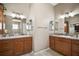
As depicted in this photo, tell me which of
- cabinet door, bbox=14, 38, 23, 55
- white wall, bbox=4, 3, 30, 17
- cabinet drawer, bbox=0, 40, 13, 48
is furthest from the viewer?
cabinet door, bbox=14, 38, 23, 55

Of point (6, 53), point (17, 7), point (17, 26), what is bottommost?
point (6, 53)

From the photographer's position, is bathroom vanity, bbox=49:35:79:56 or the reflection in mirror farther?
bathroom vanity, bbox=49:35:79:56

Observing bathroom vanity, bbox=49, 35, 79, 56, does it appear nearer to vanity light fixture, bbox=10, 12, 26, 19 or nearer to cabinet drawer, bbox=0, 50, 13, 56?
vanity light fixture, bbox=10, 12, 26, 19

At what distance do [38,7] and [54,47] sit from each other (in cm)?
112

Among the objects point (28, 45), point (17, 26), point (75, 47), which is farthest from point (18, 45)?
point (75, 47)

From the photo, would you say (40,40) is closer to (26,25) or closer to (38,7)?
(26,25)

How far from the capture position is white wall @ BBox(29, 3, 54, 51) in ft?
10.4

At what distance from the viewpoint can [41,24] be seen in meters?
3.30

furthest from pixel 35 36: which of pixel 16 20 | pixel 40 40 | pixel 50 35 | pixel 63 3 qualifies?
pixel 63 3

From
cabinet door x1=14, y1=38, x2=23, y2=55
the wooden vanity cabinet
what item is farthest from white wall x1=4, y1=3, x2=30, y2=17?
the wooden vanity cabinet

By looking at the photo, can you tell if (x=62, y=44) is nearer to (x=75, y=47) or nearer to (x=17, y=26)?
(x=75, y=47)

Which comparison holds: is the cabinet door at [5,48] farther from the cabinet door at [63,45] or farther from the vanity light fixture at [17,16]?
the cabinet door at [63,45]

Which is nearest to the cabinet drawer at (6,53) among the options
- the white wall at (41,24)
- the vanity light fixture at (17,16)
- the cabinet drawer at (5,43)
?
the cabinet drawer at (5,43)

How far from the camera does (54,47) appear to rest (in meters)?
3.39
